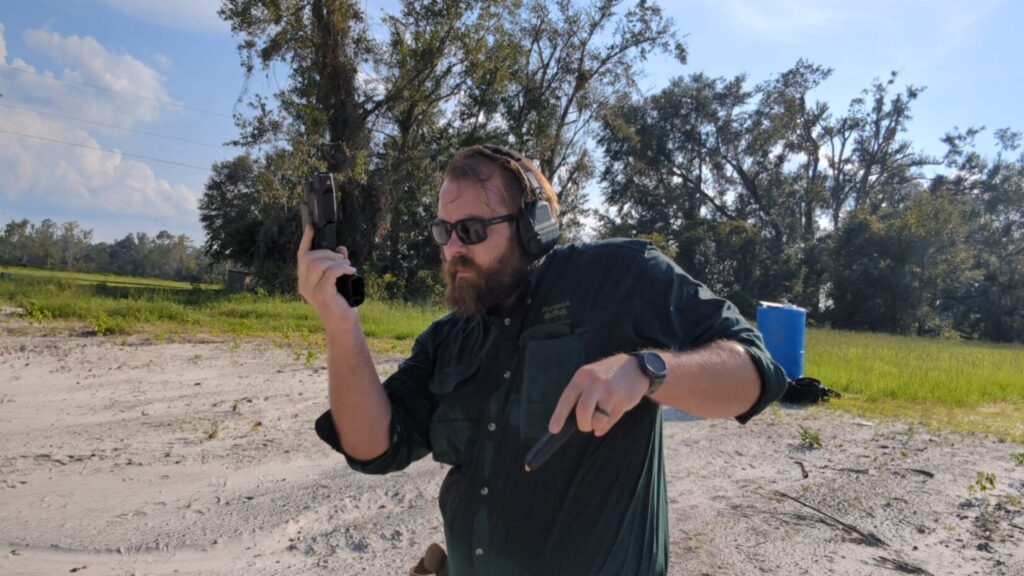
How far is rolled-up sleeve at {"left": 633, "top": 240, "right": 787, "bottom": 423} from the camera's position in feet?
5.47

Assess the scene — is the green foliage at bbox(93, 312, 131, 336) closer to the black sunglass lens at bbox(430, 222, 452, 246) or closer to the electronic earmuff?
Result: the black sunglass lens at bbox(430, 222, 452, 246)

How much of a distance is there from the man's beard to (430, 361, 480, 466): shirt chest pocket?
17 cm

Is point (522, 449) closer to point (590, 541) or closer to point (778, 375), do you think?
point (590, 541)

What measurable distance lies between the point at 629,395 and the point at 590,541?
21.2 inches

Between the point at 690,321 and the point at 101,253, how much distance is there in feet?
332

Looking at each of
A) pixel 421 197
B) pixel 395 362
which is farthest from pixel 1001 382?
pixel 421 197

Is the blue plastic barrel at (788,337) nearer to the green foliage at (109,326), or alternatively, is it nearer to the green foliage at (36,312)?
the green foliage at (109,326)

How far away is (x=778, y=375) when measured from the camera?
1.69m

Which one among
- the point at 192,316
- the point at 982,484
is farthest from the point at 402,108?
the point at 982,484

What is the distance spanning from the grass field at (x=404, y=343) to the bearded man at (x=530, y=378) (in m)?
7.93

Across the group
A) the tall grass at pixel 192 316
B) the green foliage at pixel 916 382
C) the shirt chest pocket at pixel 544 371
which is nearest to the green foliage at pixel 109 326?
the tall grass at pixel 192 316

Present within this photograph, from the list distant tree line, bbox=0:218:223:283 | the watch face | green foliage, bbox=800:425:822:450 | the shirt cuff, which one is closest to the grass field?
green foliage, bbox=800:425:822:450

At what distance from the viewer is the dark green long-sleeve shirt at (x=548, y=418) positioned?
1.71 m

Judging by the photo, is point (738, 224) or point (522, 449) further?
point (738, 224)
